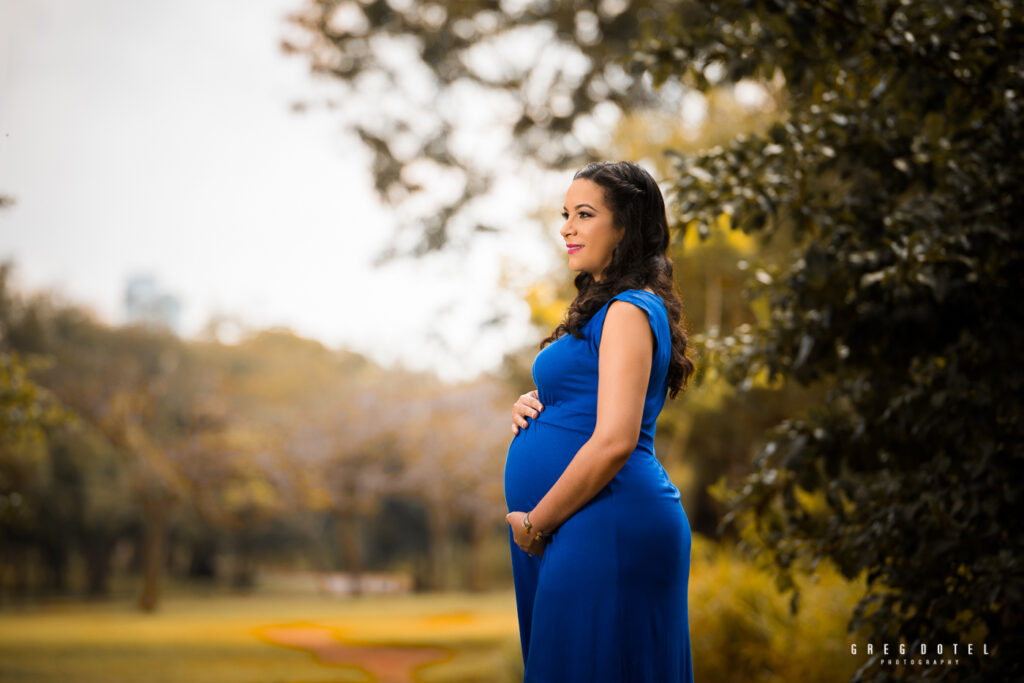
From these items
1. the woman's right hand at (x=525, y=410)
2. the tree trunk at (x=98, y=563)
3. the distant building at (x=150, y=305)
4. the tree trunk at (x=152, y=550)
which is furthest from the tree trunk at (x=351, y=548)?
the woman's right hand at (x=525, y=410)

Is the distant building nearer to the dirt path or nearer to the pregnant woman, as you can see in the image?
the dirt path

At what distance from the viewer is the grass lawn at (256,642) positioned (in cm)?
876

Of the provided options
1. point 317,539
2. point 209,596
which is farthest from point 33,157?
point 317,539

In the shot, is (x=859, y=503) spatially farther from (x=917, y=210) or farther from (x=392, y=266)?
(x=392, y=266)

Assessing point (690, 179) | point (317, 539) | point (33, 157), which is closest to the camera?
point (690, 179)

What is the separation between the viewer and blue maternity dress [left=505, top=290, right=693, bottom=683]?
1662mm

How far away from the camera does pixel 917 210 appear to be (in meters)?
2.43

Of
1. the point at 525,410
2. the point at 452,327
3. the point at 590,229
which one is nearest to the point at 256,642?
the point at 452,327

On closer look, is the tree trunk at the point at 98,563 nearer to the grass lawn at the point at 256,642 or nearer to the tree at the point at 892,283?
the grass lawn at the point at 256,642

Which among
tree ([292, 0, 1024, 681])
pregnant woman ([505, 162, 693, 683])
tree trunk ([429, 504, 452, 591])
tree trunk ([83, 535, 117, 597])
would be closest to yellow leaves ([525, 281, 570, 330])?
tree ([292, 0, 1024, 681])

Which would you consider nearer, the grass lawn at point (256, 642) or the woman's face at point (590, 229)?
the woman's face at point (590, 229)

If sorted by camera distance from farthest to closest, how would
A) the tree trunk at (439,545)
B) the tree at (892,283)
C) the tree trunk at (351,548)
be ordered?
1. the tree trunk at (439,545)
2. the tree trunk at (351,548)
3. the tree at (892,283)

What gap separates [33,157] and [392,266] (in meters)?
3.97

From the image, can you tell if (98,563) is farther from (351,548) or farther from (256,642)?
(351,548)
